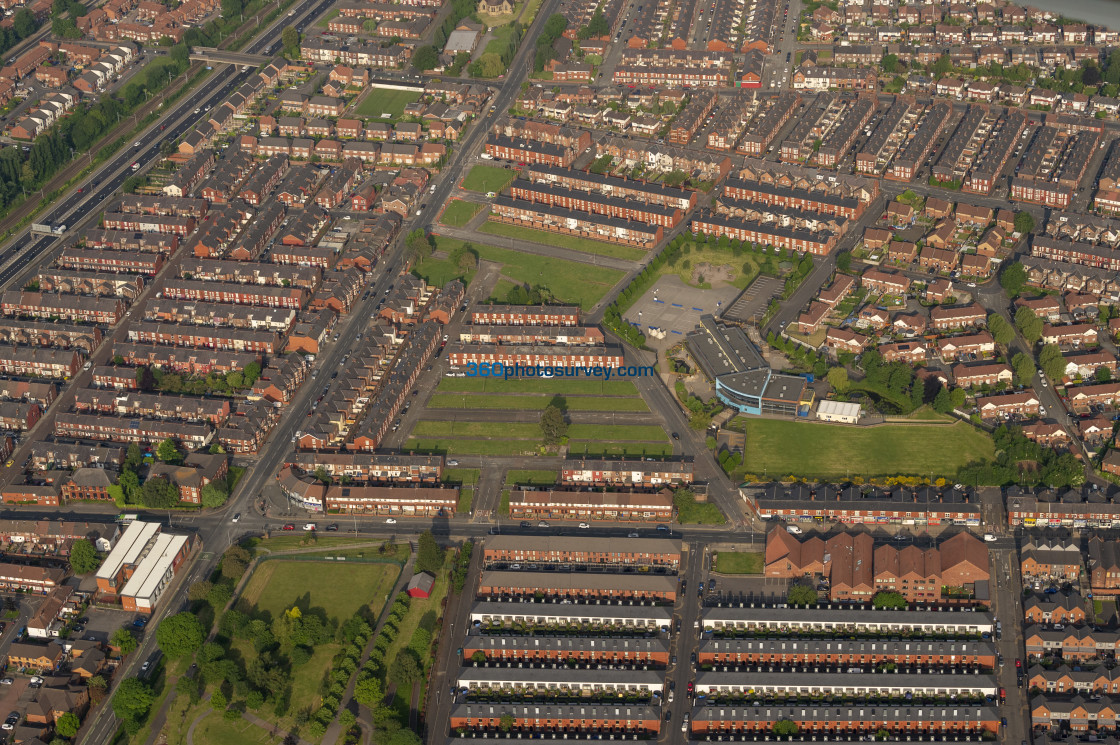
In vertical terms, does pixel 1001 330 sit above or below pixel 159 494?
above

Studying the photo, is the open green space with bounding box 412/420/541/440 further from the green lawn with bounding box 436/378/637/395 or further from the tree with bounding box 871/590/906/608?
the tree with bounding box 871/590/906/608

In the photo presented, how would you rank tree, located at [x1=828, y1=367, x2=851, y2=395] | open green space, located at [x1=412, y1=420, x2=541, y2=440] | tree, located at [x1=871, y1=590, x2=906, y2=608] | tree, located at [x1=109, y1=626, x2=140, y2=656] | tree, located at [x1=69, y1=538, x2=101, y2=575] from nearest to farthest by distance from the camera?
tree, located at [x1=109, y1=626, x2=140, y2=656], tree, located at [x1=871, y1=590, x2=906, y2=608], tree, located at [x1=69, y1=538, x2=101, y2=575], open green space, located at [x1=412, y1=420, x2=541, y2=440], tree, located at [x1=828, y1=367, x2=851, y2=395]

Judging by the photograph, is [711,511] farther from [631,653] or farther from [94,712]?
[94,712]

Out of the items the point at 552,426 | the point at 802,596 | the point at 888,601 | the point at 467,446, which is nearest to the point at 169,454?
the point at 467,446

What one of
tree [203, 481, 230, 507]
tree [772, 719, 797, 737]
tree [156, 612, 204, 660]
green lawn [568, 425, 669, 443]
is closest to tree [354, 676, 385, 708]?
tree [156, 612, 204, 660]

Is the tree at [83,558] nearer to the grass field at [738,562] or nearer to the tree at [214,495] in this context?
the tree at [214,495]

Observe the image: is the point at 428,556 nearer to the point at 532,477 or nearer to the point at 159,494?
the point at 532,477

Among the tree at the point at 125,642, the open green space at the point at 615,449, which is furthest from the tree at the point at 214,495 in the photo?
the open green space at the point at 615,449
